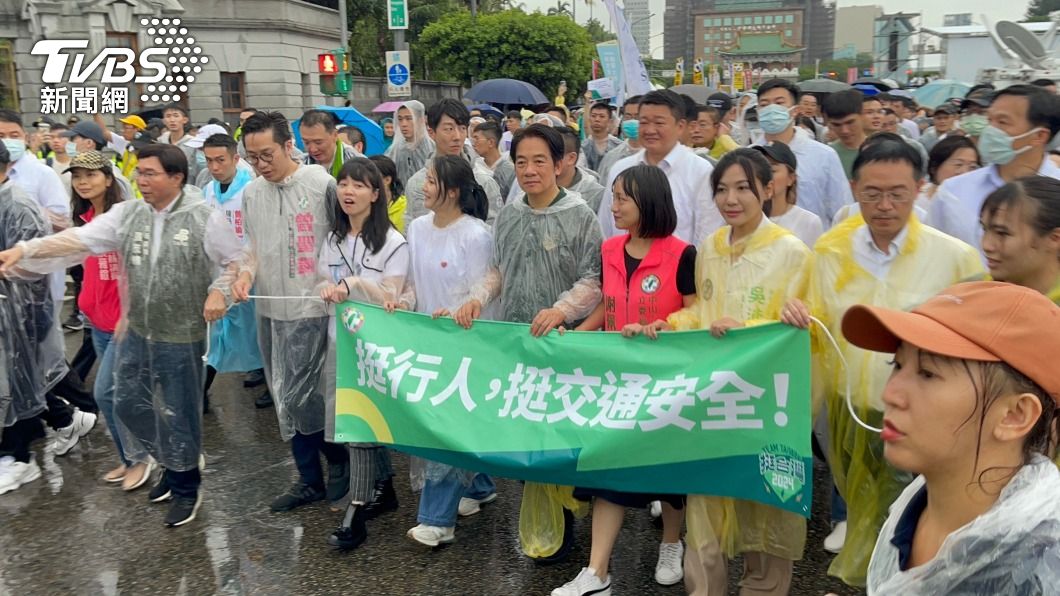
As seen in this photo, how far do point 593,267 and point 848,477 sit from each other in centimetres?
131

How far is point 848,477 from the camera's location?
10.2ft

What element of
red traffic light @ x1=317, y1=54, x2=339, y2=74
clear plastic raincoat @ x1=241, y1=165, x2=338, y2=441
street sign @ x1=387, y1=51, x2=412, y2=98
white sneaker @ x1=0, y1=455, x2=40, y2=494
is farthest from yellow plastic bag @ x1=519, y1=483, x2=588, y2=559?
red traffic light @ x1=317, y1=54, x2=339, y2=74

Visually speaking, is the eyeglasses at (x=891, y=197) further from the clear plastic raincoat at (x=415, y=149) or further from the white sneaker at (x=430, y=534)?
Answer: the clear plastic raincoat at (x=415, y=149)

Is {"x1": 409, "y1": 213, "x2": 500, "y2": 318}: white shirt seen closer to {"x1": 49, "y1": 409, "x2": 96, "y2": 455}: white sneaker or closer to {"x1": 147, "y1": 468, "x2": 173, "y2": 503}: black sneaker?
{"x1": 147, "y1": 468, "x2": 173, "y2": 503}: black sneaker

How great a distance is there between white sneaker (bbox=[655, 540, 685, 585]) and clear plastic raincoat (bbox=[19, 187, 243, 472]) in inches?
91.0

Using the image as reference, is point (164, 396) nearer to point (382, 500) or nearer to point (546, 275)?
point (382, 500)

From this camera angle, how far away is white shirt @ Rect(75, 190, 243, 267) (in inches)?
165

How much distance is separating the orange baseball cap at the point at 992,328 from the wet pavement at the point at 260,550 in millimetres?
2438

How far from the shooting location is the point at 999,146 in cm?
379

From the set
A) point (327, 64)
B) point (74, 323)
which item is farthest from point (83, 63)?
point (74, 323)

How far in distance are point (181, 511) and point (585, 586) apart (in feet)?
7.14

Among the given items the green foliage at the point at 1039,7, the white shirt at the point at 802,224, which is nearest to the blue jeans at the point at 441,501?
the white shirt at the point at 802,224

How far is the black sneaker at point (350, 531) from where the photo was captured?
395 cm

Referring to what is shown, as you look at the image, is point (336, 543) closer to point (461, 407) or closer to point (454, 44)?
point (461, 407)
